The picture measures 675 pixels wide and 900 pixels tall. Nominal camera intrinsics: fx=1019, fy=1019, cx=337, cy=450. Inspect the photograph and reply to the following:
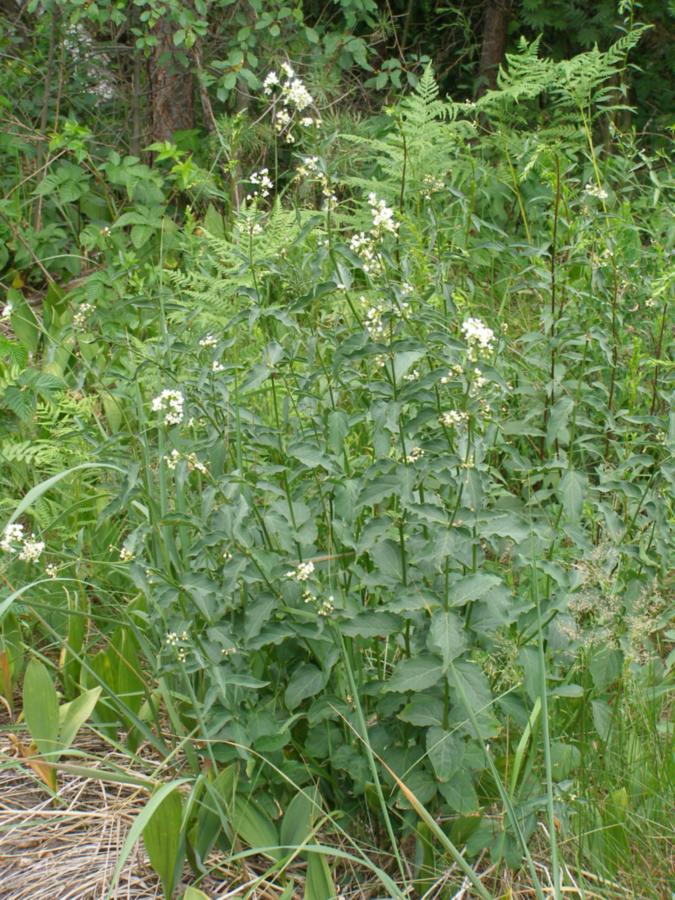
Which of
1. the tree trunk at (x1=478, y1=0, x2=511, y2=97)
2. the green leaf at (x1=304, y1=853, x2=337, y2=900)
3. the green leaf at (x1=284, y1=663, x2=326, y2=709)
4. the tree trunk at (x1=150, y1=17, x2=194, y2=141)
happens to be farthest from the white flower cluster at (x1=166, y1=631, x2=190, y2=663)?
the tree trunk at (x1=478, y1=0, x2=511, y2=97)

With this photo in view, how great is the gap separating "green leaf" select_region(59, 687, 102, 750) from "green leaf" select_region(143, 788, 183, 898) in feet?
1.48

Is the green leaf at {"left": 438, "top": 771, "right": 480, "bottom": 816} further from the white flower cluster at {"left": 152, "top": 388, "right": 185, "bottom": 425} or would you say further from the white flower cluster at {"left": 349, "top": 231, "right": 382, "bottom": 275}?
the white flower cluster at {"left": 349, "top": 231, "right": 382, "bottom": 275}

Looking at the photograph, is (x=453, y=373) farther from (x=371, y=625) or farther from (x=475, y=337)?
(x=371, y=625)

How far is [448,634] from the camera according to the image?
180 cm

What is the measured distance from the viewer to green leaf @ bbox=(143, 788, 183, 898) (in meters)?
A: 1.89

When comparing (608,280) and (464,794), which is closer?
(464,794)

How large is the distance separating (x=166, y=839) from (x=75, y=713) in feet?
1.69

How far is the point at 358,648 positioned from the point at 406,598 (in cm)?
29

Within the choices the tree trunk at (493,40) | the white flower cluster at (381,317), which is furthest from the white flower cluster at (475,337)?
the tree trunk at (493,40)

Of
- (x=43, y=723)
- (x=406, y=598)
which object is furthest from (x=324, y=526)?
(x=43, y=723)

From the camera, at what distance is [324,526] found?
226 centimetres

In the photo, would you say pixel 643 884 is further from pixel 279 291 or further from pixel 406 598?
pixel 279 291

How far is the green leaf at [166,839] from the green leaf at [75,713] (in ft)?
1.48

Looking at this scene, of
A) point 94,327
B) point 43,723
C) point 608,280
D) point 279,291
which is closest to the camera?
point 43,723
